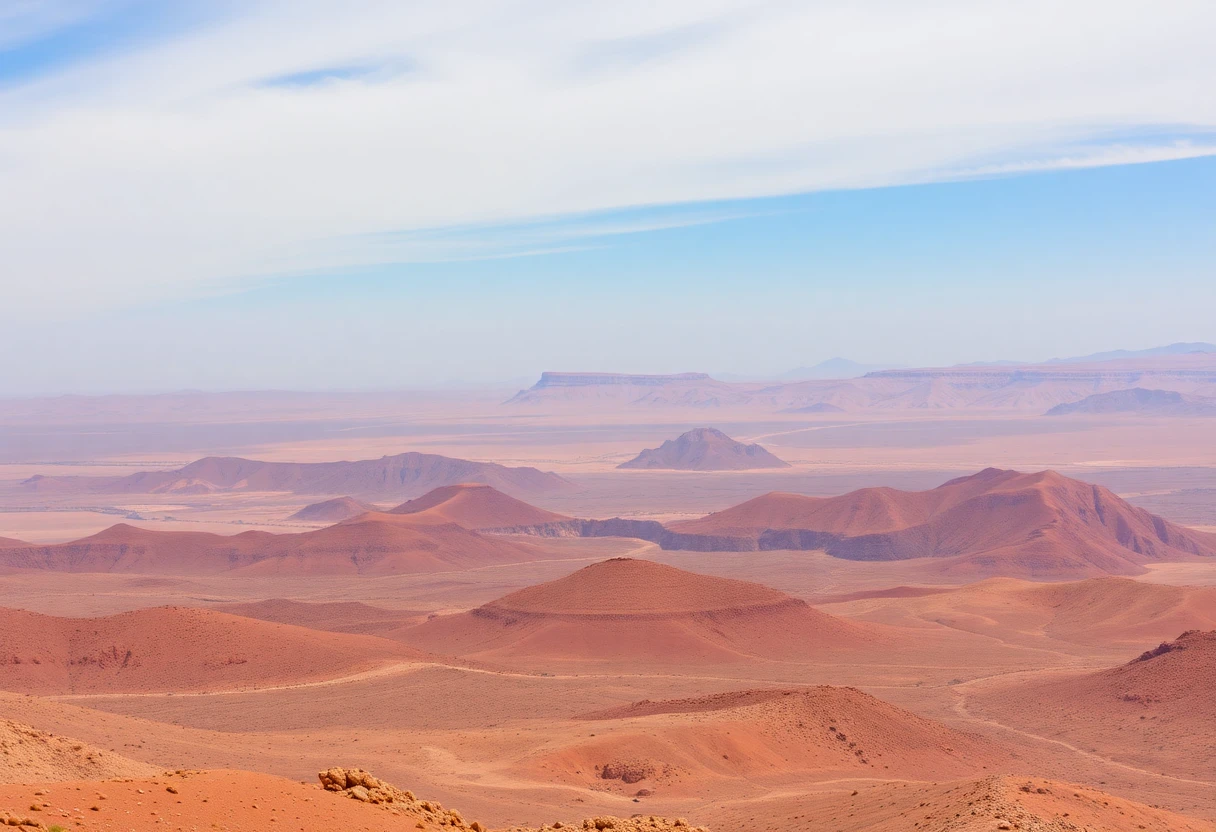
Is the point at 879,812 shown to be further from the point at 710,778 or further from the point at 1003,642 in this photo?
the point at 1003,642

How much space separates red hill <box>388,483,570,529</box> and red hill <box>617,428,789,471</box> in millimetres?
66641

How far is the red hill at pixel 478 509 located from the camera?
4438 inches

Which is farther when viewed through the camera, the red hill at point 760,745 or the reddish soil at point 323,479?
the reddish soil at point 323,479

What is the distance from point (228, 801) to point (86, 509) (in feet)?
465

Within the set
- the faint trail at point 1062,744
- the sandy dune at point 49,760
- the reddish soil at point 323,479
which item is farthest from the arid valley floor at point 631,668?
the reddish soil at point 323,479

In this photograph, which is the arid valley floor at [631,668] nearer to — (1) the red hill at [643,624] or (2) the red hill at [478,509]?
(1) the red hill at [643,624]

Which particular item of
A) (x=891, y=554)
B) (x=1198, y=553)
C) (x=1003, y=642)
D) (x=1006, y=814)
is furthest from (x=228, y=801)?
(x=1198, y=553)

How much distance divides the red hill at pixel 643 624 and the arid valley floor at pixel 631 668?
0.58 ft

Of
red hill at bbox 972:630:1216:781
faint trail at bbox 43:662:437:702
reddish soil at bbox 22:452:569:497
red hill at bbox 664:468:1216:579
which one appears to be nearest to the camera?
red hill at bbox 972:630:1216:781

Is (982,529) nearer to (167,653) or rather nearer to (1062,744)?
(1062,744)

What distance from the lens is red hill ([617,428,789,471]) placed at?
605ft

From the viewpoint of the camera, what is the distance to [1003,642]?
190 feet

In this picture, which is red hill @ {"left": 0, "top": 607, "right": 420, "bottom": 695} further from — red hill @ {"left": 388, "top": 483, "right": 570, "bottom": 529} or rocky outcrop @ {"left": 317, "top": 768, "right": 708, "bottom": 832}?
red hill @ {"left": 388, "top": 483, "right": 570, "bottom": 529}

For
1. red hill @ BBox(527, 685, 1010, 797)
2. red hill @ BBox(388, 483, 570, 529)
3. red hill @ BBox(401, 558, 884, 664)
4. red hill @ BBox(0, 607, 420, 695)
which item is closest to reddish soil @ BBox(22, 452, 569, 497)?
red hill @ BBox(388, 483, 570, 529)
